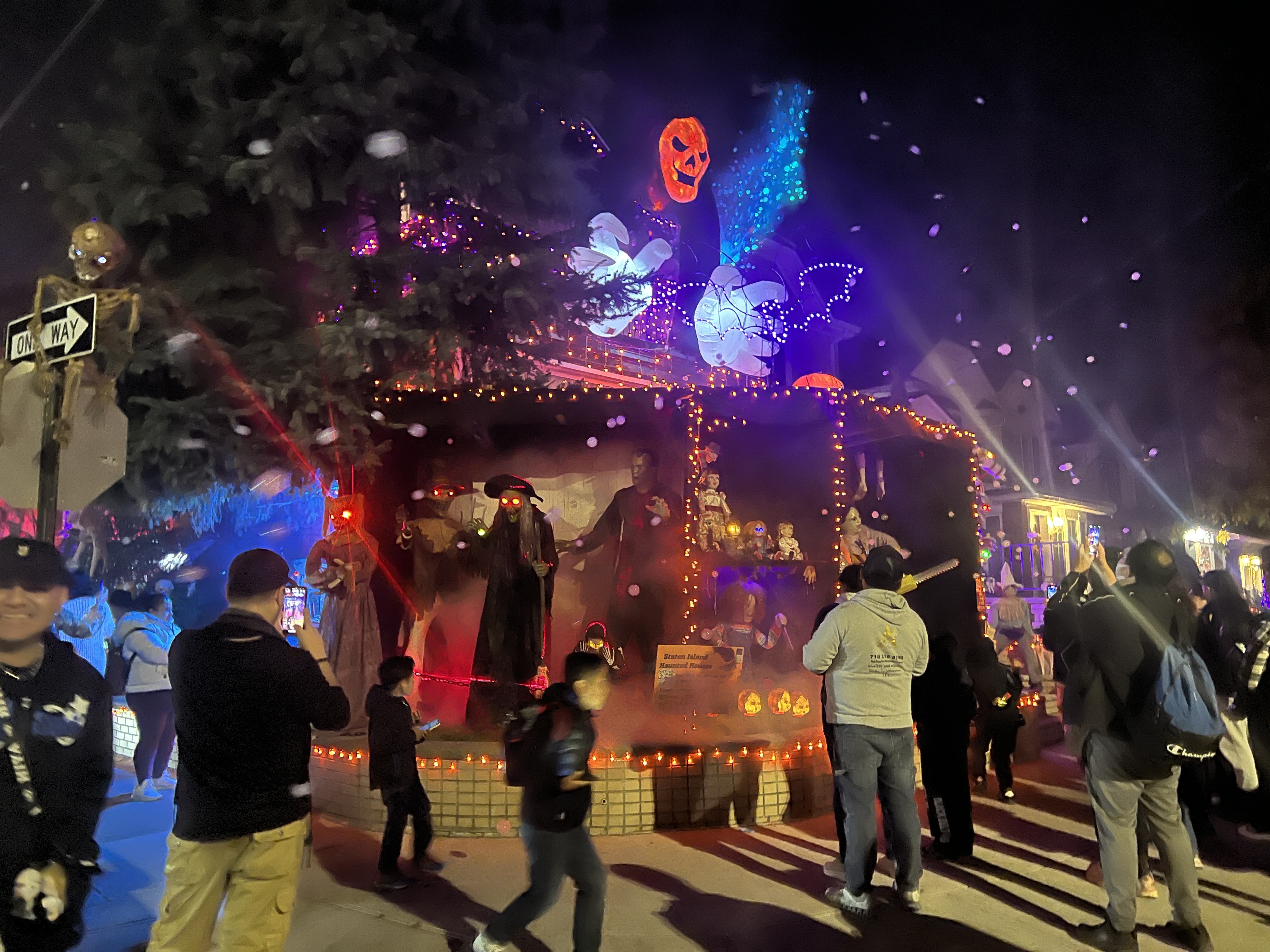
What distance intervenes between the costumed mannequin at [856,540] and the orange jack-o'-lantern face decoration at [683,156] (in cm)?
912

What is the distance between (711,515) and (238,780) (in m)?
6.47

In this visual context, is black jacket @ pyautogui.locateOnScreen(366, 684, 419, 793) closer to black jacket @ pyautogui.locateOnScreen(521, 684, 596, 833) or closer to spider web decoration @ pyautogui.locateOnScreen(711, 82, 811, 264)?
black jacket @ pyautogui.locateOnScreen(521, 684, 596, 833)

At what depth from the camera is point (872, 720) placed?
4.45m

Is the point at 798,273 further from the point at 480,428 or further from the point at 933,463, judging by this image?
the point at 480,428

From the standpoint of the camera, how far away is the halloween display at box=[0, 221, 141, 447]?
14.3 ft

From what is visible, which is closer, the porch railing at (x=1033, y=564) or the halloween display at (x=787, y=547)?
the halloween display at (x=787, y=547)

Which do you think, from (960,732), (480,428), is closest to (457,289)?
(480,428)

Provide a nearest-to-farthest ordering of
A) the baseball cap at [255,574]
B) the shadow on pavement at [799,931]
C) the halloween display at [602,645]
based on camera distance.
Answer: the baseball cap at [255,574] < the shadow on pavement at [799,931] < the halloween display at [602,645]

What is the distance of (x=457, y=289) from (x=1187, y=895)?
6.55 m

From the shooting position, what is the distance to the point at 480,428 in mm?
8695

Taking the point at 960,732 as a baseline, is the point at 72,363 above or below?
above

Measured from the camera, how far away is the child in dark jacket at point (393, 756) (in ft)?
16.7

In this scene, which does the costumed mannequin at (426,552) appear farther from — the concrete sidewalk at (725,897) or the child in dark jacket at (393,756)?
the child in dark jacket at (393,756)

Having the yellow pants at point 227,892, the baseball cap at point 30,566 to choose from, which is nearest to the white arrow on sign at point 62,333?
the baseball cap at point 30,566
